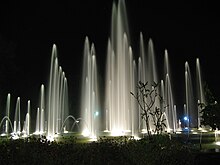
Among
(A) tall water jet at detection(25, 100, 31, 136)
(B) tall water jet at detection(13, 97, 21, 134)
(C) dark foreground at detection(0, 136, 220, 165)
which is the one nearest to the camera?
(C) dark foreground at detection(0, 136, 220, 165)

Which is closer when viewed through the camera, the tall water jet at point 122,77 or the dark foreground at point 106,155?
the dark foreground at point 106,155

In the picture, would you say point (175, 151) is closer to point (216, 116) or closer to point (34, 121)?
point (216, 116)

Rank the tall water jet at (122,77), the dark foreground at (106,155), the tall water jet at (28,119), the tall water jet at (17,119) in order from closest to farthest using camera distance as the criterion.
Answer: the dark foreground at (106,155) → the tall water jet at (122,77) → the tall water jet at (28,119) → the tall water jet at (17,119)

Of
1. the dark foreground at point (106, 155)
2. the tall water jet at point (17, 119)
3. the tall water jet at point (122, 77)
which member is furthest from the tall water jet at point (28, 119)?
the dark foreground at point (106, 155)

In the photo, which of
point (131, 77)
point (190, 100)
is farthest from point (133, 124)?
point (190, 100)

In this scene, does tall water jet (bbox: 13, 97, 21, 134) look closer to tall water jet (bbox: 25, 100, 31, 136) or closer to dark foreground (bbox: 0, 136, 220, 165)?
tall water jet (bbox: 25, 100, 31, 136)

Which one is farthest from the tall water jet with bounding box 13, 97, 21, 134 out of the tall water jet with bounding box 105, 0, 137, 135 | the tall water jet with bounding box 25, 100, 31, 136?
the tall water jet with bounding box 105, 0, 137, 135

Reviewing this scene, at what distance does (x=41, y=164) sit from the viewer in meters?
7.06

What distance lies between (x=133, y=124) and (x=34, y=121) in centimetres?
1979

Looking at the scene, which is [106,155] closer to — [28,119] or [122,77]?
[122,77]

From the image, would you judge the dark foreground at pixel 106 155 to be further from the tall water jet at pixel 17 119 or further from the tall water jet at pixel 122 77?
the tall water jet at pixel 17 119

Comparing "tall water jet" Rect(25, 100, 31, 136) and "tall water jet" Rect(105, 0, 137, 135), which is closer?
"tall water jet" Rect(105, 0, 137, 135)

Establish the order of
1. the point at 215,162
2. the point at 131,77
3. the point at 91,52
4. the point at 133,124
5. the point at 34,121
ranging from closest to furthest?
the point at 215,162
the point at 133,124
the point at 131,77
the point at 91,52
the point at 34,121

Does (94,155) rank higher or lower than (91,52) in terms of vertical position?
lower
